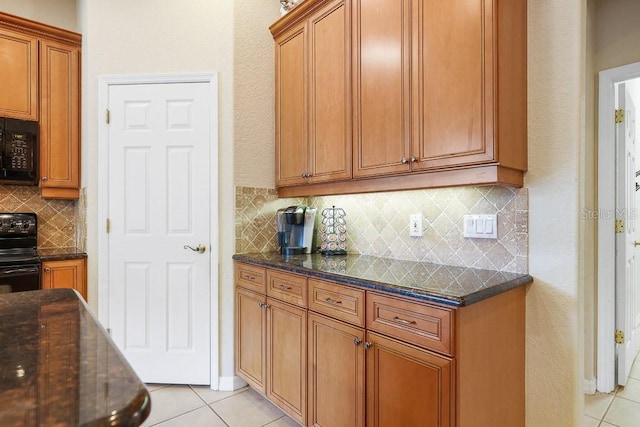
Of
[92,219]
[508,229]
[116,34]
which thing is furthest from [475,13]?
[92,219]

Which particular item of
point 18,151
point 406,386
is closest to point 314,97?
point 406,386

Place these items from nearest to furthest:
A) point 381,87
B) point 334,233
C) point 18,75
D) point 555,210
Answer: point 555,210 → point 381,87 → point 334,233 → point 18,75

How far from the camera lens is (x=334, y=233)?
8.01 feet

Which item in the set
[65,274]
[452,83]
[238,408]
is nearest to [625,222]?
[452,83]

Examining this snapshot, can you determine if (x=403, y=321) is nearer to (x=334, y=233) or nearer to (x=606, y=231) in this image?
(x=334, y=233)

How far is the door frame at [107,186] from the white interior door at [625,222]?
2692 millimetres

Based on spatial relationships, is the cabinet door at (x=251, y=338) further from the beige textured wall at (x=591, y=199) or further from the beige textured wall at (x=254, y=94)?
the beige textured wall at (x=591, y=199)

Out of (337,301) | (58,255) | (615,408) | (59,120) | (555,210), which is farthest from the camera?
(59,120)

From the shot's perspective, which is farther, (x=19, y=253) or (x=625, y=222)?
(x=19, y=253)

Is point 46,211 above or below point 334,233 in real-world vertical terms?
above

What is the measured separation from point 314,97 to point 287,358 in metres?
1.59

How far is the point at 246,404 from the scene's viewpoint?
91.0 inches

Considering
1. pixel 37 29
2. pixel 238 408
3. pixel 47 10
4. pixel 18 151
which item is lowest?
pixel 238 408

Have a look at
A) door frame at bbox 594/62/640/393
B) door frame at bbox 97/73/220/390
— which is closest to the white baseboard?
door frame at bbox 97/73/220/390
